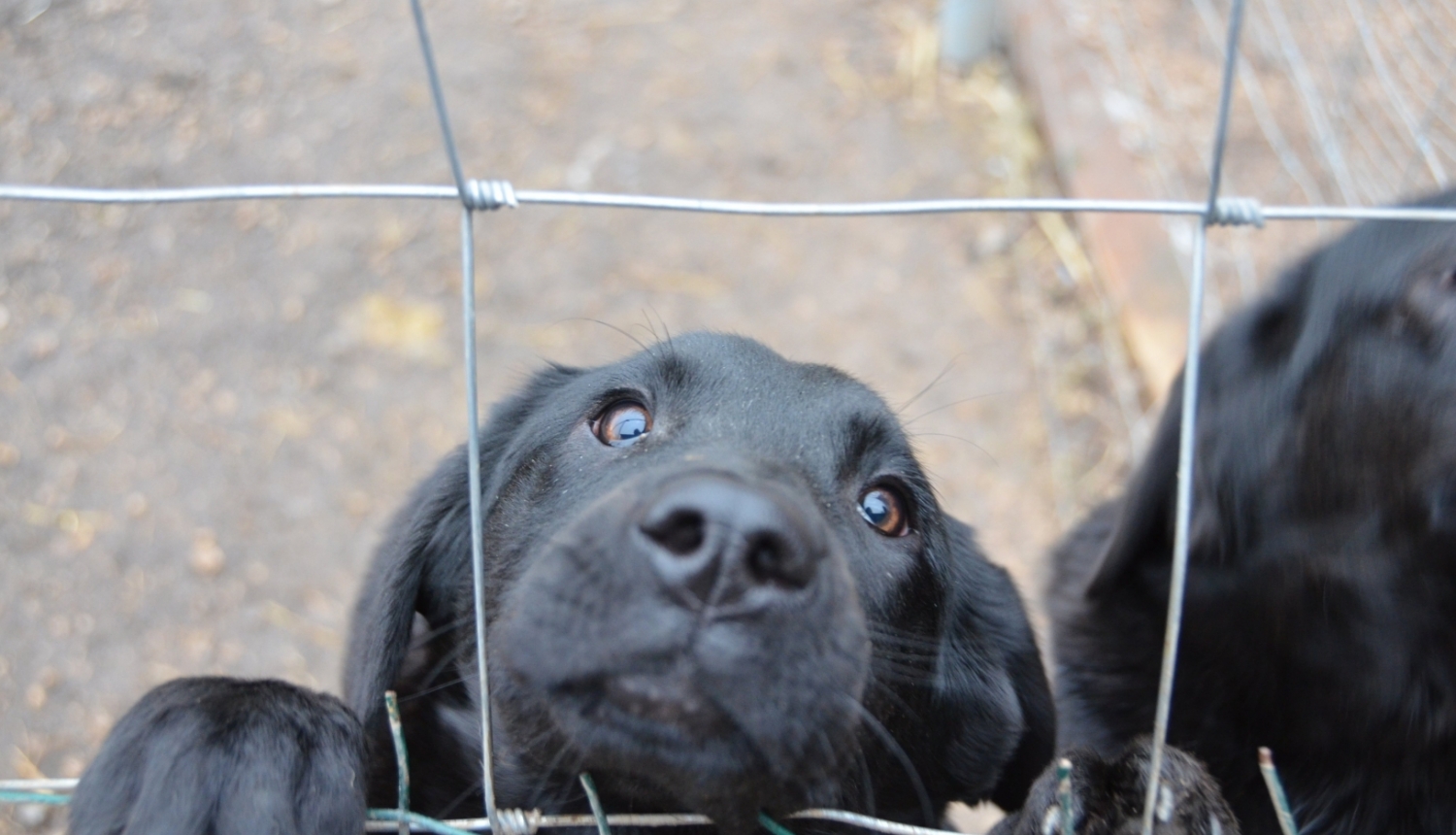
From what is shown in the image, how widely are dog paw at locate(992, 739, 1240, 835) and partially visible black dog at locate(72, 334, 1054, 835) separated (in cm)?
23

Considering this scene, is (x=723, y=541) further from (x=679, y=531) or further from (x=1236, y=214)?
(x=1236, y=214)

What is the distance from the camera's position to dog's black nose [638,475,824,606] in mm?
1326

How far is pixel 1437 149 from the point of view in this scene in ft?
14.4

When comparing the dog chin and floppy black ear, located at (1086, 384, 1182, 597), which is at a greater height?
floppy black ear, located at (1086, 384, 1182, 597)

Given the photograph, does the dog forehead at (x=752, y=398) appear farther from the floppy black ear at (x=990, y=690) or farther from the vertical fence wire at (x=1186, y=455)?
the vertical fence wire at (x=1186, y=455)

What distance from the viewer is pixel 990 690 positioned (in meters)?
2.10

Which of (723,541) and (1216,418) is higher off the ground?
(1216,418)

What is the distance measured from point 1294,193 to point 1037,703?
3.51m

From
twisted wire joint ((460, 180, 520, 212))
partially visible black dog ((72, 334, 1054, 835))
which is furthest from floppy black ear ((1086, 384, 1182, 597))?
twisted wire joint ((460, 180, 520, 212))

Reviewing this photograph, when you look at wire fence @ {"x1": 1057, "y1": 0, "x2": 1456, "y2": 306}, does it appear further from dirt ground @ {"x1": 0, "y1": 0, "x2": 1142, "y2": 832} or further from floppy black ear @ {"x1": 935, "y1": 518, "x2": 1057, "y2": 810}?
floppy black ear @ {"x1": 935, "y1": 518, "x2": 1057, "y2": 810}

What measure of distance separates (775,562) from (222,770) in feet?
2.50

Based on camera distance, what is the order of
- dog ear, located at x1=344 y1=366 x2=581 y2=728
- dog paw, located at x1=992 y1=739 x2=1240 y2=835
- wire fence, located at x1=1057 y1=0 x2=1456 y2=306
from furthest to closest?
wire fence, located at x1=1057 y1=0 x2=1456 y2=306
dog ear, located at x1=344 y1=366 x2=581 y2=728
dog paw, located at x1=992 y1=739 x2=1240 y2=835

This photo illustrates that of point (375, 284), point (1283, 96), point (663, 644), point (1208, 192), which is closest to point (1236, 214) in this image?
point (1208, 192)

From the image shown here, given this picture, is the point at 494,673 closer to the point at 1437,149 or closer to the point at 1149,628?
the point at 1149,628
